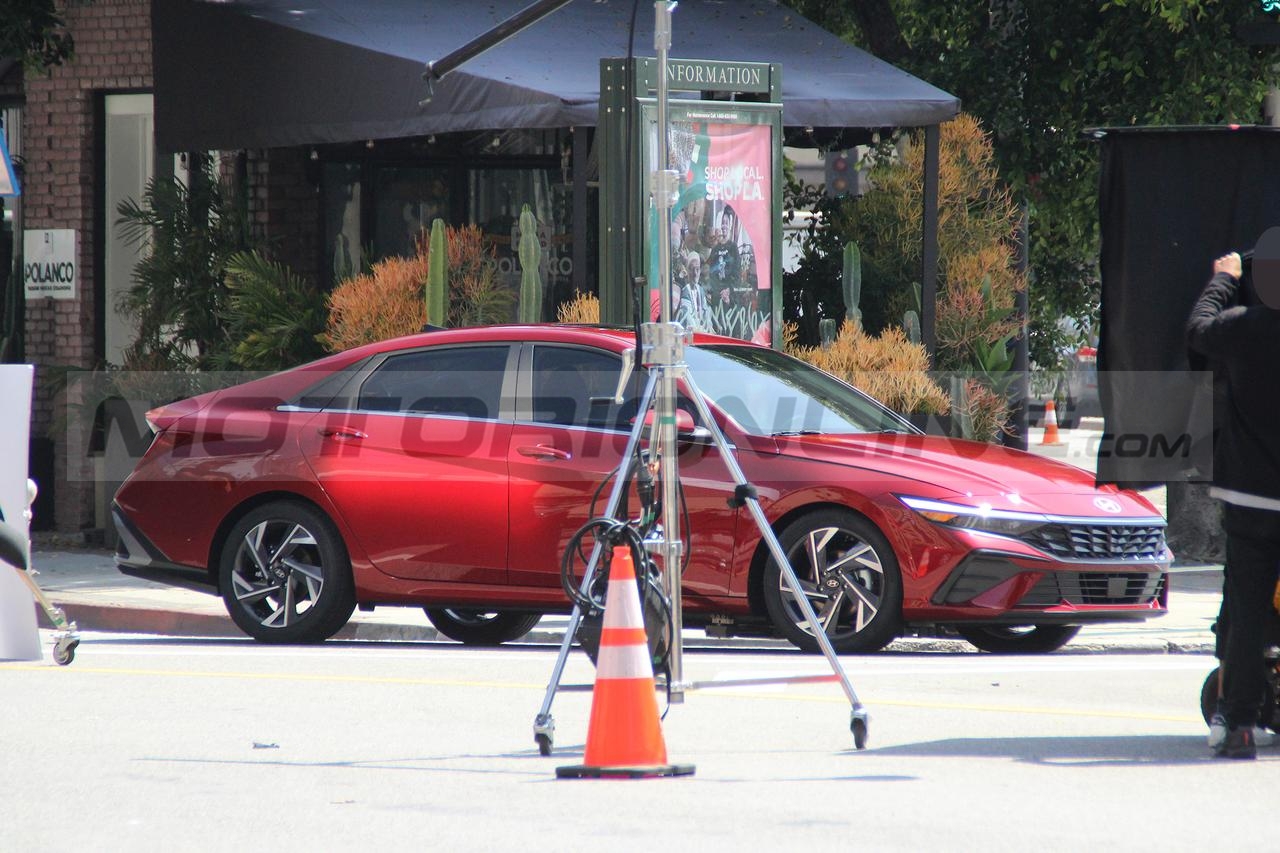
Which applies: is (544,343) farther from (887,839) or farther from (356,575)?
(887,839)

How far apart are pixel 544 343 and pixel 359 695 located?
247cm

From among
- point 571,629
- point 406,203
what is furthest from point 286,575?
point 406,203

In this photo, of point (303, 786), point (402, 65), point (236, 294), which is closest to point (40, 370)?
point (236, 294)

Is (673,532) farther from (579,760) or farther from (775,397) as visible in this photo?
(775,397)

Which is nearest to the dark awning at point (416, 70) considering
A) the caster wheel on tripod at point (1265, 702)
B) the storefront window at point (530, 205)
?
the storefront window at point (530, 205)

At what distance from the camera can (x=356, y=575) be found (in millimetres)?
10484

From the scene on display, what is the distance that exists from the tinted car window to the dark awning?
4176 mm

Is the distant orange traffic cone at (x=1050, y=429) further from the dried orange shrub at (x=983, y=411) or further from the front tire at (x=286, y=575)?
the front tire at (x=286, y=575)

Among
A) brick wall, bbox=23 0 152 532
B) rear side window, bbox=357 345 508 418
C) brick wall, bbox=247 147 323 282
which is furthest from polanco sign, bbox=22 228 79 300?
rear side window, bbox=357 345 508 418

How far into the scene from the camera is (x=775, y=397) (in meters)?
10.6

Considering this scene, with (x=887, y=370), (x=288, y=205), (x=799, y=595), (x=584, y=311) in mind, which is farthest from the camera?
(x=288, y=205)

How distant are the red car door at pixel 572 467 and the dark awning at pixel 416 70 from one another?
14.0 feet

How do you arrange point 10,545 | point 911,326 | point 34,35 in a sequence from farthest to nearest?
point 34,35, point 911,326, point 10,545

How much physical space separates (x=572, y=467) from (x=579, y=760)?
3086mm
